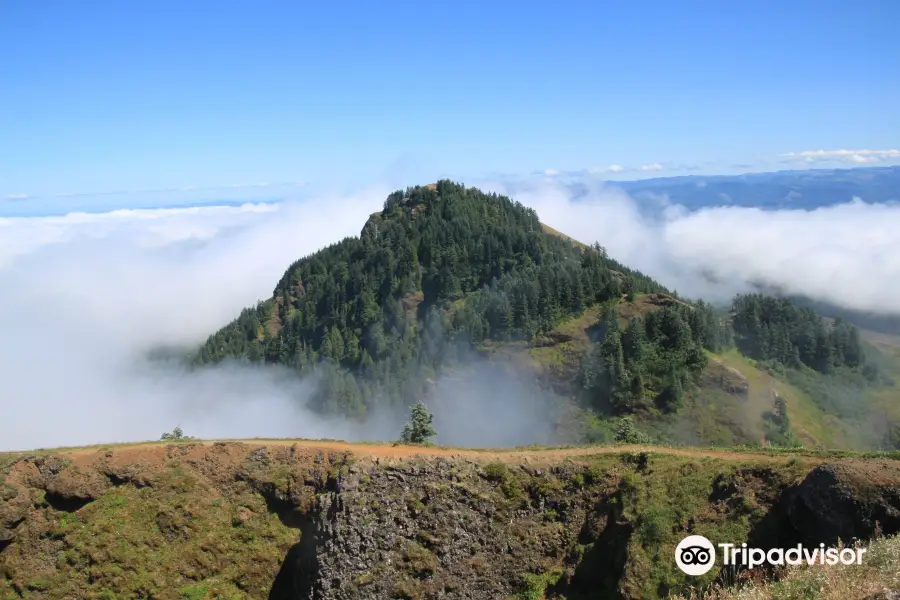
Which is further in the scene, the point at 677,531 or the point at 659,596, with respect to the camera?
the point at 677,531

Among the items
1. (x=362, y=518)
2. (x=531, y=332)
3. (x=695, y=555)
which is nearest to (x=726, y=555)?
(x=695, y=555)

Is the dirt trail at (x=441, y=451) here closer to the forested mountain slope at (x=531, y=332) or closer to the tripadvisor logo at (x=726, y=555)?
the tripadvisor logo at (x=726, y=555)

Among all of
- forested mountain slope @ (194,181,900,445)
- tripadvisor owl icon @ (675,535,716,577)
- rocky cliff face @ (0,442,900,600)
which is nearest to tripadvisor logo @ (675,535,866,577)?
tripadvisor owl icon @ (675,535,716,577)

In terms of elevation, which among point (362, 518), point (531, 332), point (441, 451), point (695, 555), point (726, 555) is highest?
point (441, 451)

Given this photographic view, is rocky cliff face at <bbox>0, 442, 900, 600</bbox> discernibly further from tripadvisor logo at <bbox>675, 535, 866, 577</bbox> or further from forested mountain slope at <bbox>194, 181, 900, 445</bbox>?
forested mountain slope at <bbox>194, 181, 900, 445</bbox>

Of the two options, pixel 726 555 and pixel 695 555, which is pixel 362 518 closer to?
pixel 695 555

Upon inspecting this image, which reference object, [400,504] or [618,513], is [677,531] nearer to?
[618,513]

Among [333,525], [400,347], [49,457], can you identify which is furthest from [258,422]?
[333,525]
